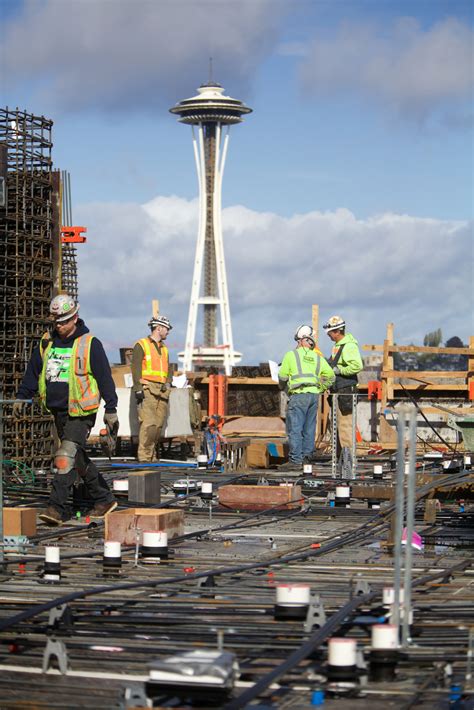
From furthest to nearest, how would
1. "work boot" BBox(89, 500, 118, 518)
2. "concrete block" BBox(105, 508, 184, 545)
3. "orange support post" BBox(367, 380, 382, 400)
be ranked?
1. "orange support post" BBox(367, 380, 382, 400)
2. "work boot" BBox(89, 500, 118, 518)
3. "concrete block" BBox(105, 508, 184, 545)

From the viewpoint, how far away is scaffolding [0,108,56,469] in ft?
50.0

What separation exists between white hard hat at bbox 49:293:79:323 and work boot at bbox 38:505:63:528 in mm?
1457

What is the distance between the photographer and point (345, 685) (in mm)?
5156

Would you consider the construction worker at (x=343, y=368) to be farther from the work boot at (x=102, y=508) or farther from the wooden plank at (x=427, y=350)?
the wooden plank at (x=427, y=350)

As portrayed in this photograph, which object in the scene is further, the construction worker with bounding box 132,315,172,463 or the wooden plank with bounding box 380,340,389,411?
the wooden plank with bounding box 380,340,389,411

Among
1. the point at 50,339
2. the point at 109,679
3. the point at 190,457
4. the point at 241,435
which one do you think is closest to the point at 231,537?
the point at 50,339

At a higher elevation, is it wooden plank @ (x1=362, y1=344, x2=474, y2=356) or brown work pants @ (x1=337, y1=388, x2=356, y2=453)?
wooden plank @ (x1=362, y1=344, x2=474, y2=356)

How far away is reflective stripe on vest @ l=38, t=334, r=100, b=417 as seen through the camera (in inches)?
426

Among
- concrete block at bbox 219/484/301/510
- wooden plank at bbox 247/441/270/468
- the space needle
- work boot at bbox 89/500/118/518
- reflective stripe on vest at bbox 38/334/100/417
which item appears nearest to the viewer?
reflective stripe on vest at bbox 38/334/100/417

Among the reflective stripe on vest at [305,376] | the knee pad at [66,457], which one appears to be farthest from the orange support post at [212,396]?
the knee pad at [66,457]

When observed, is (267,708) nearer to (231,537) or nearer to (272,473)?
(231,537)

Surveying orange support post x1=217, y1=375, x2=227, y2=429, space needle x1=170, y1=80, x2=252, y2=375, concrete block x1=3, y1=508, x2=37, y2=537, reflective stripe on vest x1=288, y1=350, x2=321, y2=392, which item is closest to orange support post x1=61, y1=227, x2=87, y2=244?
reflective stripe on vest x1=288, y1=350, x2=321, y2=392

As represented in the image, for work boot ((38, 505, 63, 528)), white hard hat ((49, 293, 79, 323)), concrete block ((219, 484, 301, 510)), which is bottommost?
work boot ((38, 505, 63, 528))

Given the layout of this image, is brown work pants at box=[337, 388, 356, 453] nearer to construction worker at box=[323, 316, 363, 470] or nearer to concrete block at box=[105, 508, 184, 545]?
construction worker at box=[323, 316, 363, 470]
